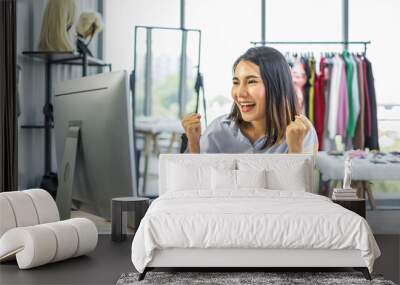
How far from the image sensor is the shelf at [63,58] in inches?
257

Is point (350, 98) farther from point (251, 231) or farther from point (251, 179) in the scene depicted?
point (251, 231)

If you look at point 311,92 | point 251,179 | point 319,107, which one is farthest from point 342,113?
point 251,179

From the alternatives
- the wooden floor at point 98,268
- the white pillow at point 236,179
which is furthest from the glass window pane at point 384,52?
the white pillow at point 236,179

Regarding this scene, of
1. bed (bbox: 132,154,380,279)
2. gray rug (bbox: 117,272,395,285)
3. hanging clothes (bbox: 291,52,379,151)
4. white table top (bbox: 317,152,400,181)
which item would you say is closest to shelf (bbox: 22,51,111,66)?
hanging clothes (bbox: 291,52,379,151)

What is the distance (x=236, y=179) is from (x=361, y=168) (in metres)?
1.78

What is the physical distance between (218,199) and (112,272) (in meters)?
0.87

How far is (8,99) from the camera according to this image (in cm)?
591

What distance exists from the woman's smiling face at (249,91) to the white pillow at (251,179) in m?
1.09

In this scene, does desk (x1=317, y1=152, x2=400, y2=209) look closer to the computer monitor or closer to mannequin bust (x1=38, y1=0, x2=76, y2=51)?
mannequin bust (x1=38, y1=0, x2=76, y2=51)

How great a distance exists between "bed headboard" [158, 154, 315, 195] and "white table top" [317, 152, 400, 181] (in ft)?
2.16

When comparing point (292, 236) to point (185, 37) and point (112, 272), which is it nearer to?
point (112, 272)

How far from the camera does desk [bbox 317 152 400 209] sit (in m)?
6.45

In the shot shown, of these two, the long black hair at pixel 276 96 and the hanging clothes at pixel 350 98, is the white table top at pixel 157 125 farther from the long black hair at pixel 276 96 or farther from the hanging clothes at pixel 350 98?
the hanging clothes at pixel 350 98

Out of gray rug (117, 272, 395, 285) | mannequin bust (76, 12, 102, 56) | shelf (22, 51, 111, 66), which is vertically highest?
mannequin bust (76, 12, 102, 56)
